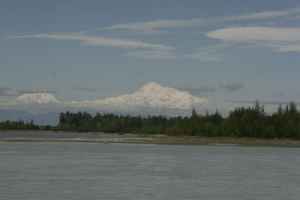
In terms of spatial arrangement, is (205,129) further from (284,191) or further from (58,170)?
A: (284,191)

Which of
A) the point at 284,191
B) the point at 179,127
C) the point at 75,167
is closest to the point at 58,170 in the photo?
the point at 75,167

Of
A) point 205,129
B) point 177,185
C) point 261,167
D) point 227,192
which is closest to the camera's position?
point 227,192

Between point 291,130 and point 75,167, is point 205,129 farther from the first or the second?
point 75,167

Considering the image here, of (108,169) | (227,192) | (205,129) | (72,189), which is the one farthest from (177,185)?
(205,129)

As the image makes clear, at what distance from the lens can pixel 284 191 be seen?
140 ft

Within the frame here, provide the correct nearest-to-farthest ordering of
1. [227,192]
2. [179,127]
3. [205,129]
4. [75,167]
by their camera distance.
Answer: [227,192] < [75,167] < [205,129] < [179,127]

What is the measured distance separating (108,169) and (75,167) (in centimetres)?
365

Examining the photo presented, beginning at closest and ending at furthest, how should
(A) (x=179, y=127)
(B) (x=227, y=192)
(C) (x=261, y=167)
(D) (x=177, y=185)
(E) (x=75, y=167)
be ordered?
(B) (x=227, y=192) → (D) (x=177, y=185) → (E) (x=75, y=167) → (C) (x=261, y=167) → (A) (x=179, y=127)

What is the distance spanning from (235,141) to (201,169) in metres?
96.3

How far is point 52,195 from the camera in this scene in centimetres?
3847

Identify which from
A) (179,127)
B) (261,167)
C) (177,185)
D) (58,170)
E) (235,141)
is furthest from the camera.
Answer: (179,127)

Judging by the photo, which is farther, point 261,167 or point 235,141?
point 235,141

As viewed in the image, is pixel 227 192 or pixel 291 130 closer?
pixel 227 192

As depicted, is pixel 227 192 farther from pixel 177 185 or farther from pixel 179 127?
pixel 179 127
